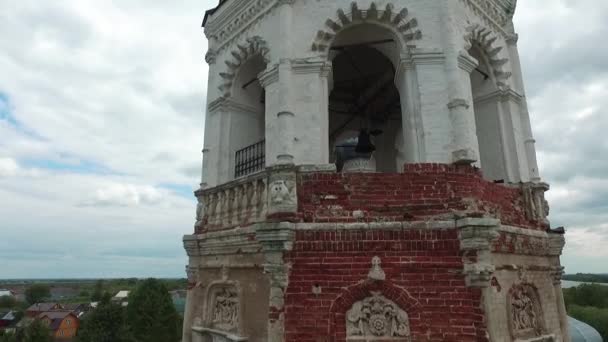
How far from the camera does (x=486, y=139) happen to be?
26.6 ft

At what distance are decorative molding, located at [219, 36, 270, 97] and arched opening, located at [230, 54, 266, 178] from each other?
9cm

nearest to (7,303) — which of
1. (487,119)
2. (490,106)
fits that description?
(487,119)

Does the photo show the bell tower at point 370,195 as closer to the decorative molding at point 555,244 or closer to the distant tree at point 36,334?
the decorative molding at point 555,244

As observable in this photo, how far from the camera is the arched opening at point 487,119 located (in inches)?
310

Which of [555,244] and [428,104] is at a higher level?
[428,104]

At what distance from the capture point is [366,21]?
7.10 meters

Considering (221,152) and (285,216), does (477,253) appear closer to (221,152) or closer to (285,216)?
(285,216)

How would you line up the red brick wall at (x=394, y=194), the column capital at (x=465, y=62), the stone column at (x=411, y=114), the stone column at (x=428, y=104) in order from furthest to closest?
the column capital at (x=465, y=62)
the stone column at (x=411, y=114)
the stone column at (x=428, y=104)
the red brick wall at (x=394, y=194)

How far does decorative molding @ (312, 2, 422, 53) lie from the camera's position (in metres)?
6.89

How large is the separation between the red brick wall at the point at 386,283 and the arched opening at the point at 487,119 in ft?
10.1

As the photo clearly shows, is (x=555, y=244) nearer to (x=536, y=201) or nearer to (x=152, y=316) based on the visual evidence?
(x=536, y=201)

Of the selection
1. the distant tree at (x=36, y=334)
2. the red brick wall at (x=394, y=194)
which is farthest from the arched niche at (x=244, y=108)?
the distant tree at (x=36, y=334)

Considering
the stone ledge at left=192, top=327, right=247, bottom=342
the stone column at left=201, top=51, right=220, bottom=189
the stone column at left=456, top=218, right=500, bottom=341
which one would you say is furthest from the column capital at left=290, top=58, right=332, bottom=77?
the stone ledge at left=192, top=327, right=247, bottom=342

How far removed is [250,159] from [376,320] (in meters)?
3.97
